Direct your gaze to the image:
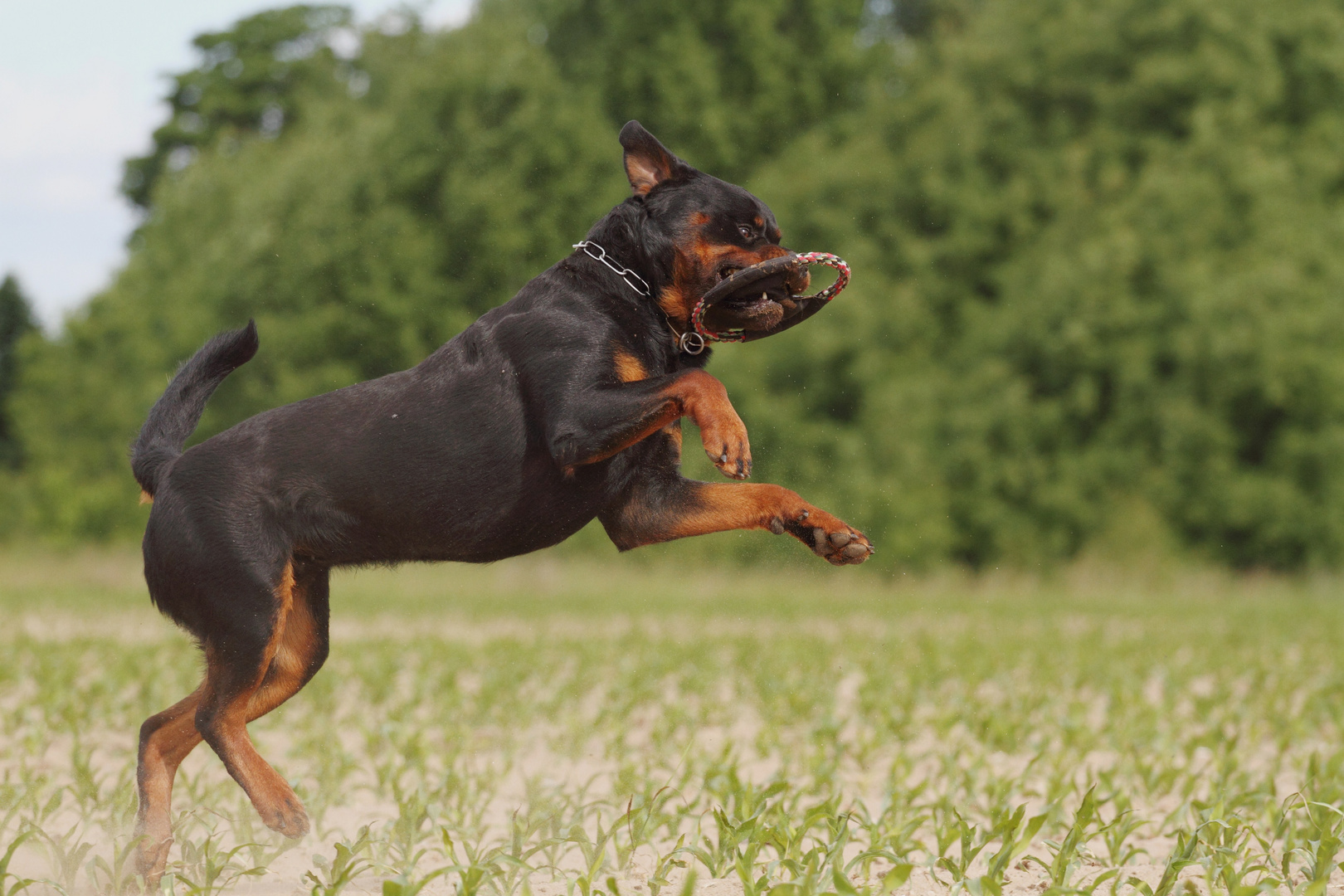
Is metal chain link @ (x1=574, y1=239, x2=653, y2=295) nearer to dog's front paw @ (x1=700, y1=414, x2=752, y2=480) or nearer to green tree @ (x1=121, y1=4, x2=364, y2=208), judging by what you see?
dog's front paw @ (x1=700, y1=414, x2=752, y2=480)

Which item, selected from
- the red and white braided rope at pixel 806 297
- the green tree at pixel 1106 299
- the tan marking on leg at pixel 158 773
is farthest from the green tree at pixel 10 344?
the red and white braided rope at pixel 806 297

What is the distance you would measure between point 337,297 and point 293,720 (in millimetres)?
19739

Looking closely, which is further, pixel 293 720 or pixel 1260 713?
pixel 1260 713

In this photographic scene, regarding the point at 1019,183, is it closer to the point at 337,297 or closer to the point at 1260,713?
the point at 337,297

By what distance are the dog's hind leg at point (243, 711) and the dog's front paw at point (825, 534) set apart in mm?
1535

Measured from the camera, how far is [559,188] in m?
25.9

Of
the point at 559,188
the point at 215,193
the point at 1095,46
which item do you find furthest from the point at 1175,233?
the point at 215,193

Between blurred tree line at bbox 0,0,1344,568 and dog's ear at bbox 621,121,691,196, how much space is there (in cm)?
1905

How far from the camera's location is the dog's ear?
420 cm

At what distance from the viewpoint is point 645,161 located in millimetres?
4258

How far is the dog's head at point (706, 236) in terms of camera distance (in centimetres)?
394

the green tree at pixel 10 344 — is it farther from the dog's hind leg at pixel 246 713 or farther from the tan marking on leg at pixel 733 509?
the tan marking on leg at pixel 733 509

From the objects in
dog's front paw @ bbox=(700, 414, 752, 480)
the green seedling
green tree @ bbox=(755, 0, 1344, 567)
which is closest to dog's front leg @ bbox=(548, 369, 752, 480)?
dog's front paw @ bbox=(700, 414, 752, 480)

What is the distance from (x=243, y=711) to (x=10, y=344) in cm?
3798
